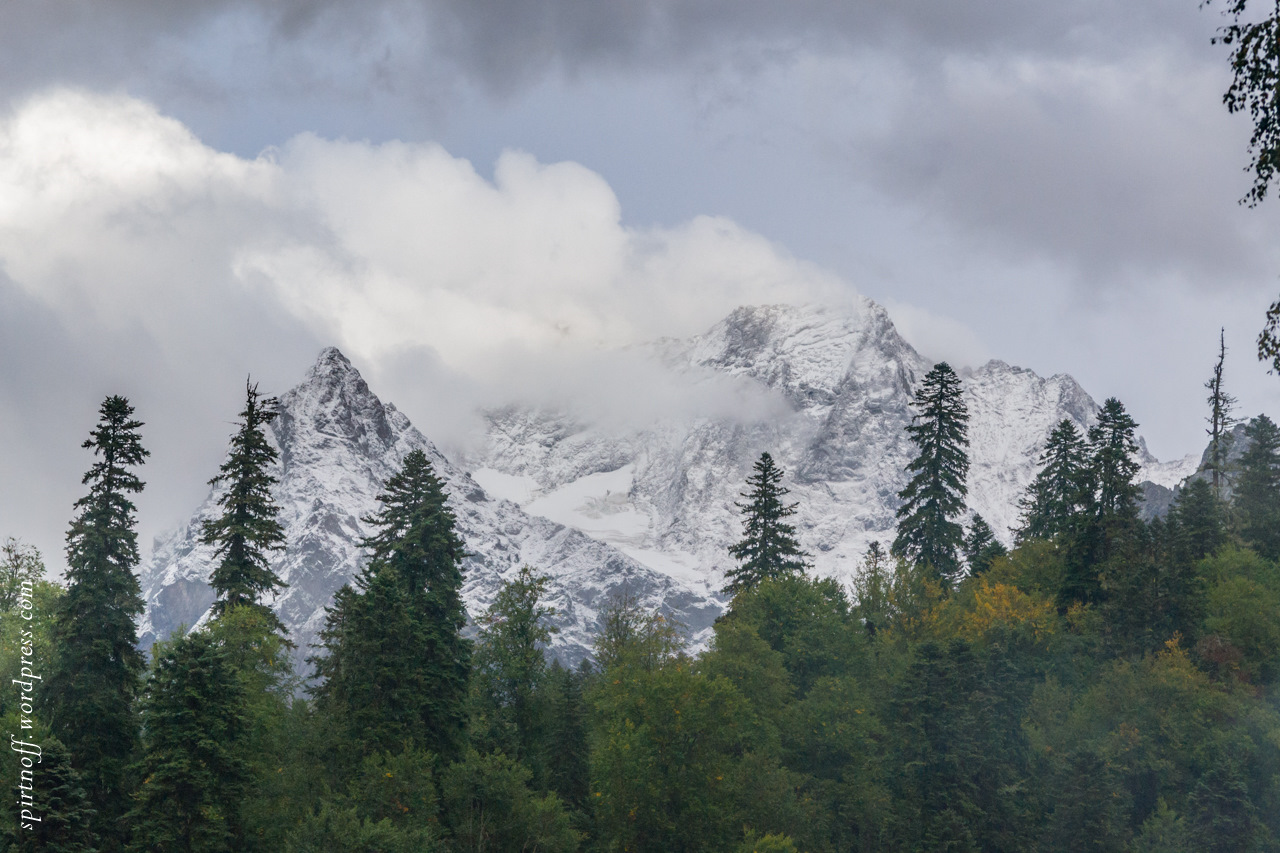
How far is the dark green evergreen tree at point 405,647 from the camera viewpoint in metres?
56.2

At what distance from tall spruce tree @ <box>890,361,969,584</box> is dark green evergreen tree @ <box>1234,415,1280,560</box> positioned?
22.4 metres

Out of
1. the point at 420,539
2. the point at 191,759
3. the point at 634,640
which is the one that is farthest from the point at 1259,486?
the point at 191,759

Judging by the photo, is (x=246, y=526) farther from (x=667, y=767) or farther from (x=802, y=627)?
(x=802, y=627)

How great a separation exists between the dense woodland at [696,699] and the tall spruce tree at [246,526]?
201 mm

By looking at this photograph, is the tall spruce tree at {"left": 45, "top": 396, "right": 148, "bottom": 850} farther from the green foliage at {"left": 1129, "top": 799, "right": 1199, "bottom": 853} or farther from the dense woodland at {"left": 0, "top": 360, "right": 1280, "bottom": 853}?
the green foliage at {"left": 1129, "top": 799, "right": 1199, "bottom": 853}

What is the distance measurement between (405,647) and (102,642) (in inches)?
520

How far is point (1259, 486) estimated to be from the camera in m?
103

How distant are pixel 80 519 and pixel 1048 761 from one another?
51.3 metres

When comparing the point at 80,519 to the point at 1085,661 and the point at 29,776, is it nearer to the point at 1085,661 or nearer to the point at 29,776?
the point at 29,776

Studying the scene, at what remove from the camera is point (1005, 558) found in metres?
96.8

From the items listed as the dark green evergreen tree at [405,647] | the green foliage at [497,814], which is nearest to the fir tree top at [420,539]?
the dark green evergreen tree at [405,647]

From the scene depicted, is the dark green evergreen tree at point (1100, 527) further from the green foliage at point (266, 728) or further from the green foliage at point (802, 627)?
the green foliage at point (266, 728)

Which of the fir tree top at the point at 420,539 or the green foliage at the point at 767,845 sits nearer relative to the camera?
the green foliage at the point at 767,845

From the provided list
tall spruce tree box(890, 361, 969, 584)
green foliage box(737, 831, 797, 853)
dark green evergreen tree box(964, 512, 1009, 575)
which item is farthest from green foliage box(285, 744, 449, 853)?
dark green evergreen tree box(964, 512, 1009, 575)
